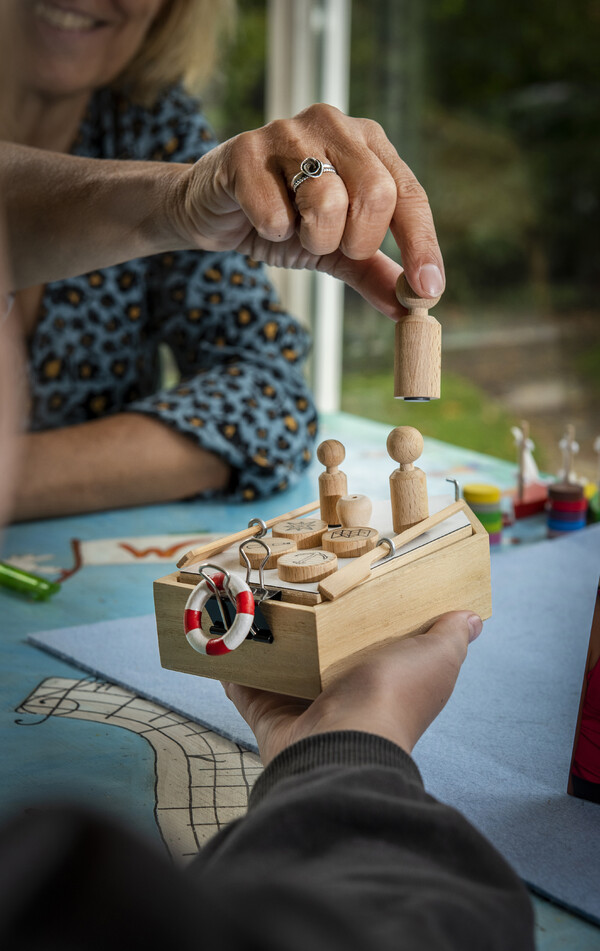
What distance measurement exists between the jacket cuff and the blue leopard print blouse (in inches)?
28.1

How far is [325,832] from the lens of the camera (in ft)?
1.09

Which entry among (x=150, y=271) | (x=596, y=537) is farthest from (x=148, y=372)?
(x=596, y=537)

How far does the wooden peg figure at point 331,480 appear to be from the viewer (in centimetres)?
62

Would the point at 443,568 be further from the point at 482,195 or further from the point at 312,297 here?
the point at 482,195

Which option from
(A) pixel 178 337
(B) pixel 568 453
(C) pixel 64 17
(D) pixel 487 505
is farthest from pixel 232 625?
(C) pixel 64 17

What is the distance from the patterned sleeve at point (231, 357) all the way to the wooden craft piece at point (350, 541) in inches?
20.9

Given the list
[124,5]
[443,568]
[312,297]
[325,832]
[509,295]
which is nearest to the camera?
[325,832]

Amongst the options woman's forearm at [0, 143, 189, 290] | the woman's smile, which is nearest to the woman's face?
the woman's smile

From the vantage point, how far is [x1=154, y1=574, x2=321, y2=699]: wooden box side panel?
19.0 inches

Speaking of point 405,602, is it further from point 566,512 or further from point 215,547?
point 566,512

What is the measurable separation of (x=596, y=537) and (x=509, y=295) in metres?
1.44

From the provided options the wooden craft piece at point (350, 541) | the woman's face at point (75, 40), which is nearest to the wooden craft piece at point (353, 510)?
the wooden craft piece at point (350, 541)

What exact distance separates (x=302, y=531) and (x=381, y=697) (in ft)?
0.56

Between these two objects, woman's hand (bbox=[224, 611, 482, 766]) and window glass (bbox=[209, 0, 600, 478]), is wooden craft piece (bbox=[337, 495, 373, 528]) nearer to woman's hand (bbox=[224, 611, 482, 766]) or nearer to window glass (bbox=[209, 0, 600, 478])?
woman's hand (bbox=[224, 611, 482, 766])
